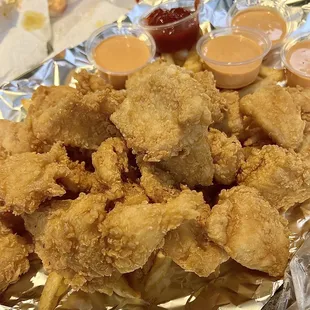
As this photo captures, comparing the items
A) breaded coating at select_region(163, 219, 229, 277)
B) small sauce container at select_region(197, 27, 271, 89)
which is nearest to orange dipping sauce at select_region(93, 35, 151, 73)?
small sauce container at select_region(197, 27, 271, 89)

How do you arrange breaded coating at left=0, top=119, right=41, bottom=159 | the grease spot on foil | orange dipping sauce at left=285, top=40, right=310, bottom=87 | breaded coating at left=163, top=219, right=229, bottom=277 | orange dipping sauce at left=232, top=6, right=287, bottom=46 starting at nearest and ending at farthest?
1. breaded coating at left=163, top=219, right=229, bottom=277
2. breaded coating at left=0, top=119, right=41, bottom=159
3. orange dipping sauce at left=285, top=40, right=310, bottom=87
4. orange dipping sauce at left=232, top=6, right=287, bottom=46
5. the grease spot on foil

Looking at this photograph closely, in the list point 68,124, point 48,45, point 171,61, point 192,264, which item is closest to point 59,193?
point 68,124

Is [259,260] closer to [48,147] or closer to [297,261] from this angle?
[297,261]

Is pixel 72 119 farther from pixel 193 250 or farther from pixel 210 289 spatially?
pixel 210 289

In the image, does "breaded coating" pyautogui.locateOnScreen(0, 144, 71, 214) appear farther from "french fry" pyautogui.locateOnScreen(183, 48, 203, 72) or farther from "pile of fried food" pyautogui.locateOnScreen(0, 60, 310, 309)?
"french fry" pyautogui.locateOnScreen(183, 48, 203, 72)

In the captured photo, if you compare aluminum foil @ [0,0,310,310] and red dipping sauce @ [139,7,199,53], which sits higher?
red dipping sauce @ [139,7,199,53]
